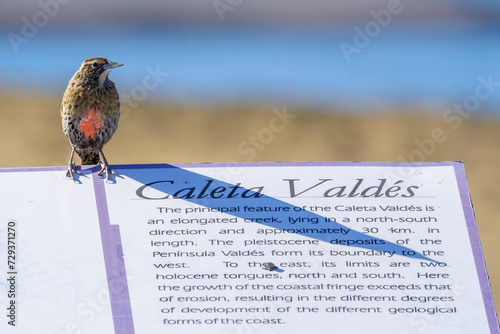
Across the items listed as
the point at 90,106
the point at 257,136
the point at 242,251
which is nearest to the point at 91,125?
the point at 90,106

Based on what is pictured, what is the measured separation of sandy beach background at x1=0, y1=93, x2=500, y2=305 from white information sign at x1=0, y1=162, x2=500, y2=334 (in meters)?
3.88

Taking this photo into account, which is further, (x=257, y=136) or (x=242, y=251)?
(x=257, y=136)

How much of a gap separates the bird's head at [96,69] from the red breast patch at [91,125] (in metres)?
0.12

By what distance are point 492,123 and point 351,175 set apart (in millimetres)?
6114

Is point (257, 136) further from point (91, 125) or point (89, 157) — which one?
point (91, 125)

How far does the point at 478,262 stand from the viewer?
2.61m

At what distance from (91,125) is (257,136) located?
16.3 ft

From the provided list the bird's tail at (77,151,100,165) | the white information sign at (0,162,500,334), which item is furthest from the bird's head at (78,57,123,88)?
the white information sign at (0,162,500,334)

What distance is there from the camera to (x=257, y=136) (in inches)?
308

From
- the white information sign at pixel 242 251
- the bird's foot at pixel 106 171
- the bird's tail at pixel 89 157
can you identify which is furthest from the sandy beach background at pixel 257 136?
the bird's foot at pixel 106 171

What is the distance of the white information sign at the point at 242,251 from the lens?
2461 millimetres

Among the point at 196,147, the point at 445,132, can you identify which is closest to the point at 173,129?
the point at 196,147

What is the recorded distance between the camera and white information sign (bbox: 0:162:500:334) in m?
2.46

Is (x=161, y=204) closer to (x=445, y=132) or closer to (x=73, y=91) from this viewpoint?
(x=73, y=91)
